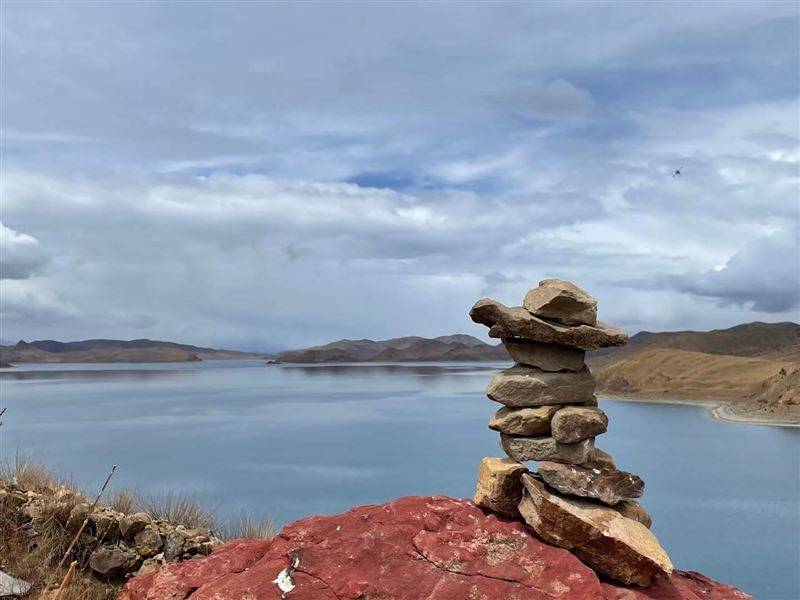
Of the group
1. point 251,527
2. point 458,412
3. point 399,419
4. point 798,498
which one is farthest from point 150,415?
point 251,527

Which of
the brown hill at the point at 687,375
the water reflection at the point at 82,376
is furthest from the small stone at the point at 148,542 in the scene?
the water reflection at the point at 82,376

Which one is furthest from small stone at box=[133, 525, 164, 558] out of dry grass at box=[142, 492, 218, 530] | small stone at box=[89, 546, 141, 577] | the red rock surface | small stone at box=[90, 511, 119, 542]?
the red rock surface

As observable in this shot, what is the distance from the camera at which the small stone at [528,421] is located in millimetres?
8680

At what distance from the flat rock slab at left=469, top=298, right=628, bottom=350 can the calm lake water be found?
16000 millimetres

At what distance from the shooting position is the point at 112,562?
10203mm

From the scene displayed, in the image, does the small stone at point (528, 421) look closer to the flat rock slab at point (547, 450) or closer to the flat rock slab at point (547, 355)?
the flat rock slab at point (547, 450)

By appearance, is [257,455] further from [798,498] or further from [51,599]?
[51,599]

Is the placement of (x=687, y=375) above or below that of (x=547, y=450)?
below

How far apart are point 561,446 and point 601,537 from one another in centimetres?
120

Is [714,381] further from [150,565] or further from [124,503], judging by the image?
[150,565]

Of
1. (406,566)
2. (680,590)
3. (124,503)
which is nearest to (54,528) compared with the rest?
(124,503)

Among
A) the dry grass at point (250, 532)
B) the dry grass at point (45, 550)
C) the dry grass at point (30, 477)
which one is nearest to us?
the dry grass at point (45, 550)

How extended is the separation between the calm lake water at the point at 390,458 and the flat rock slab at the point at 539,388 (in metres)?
15.7

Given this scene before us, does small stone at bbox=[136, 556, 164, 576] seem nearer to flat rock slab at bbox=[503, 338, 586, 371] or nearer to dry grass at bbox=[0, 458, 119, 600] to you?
dry grass at bbox=[0, 458, 119, 600]
